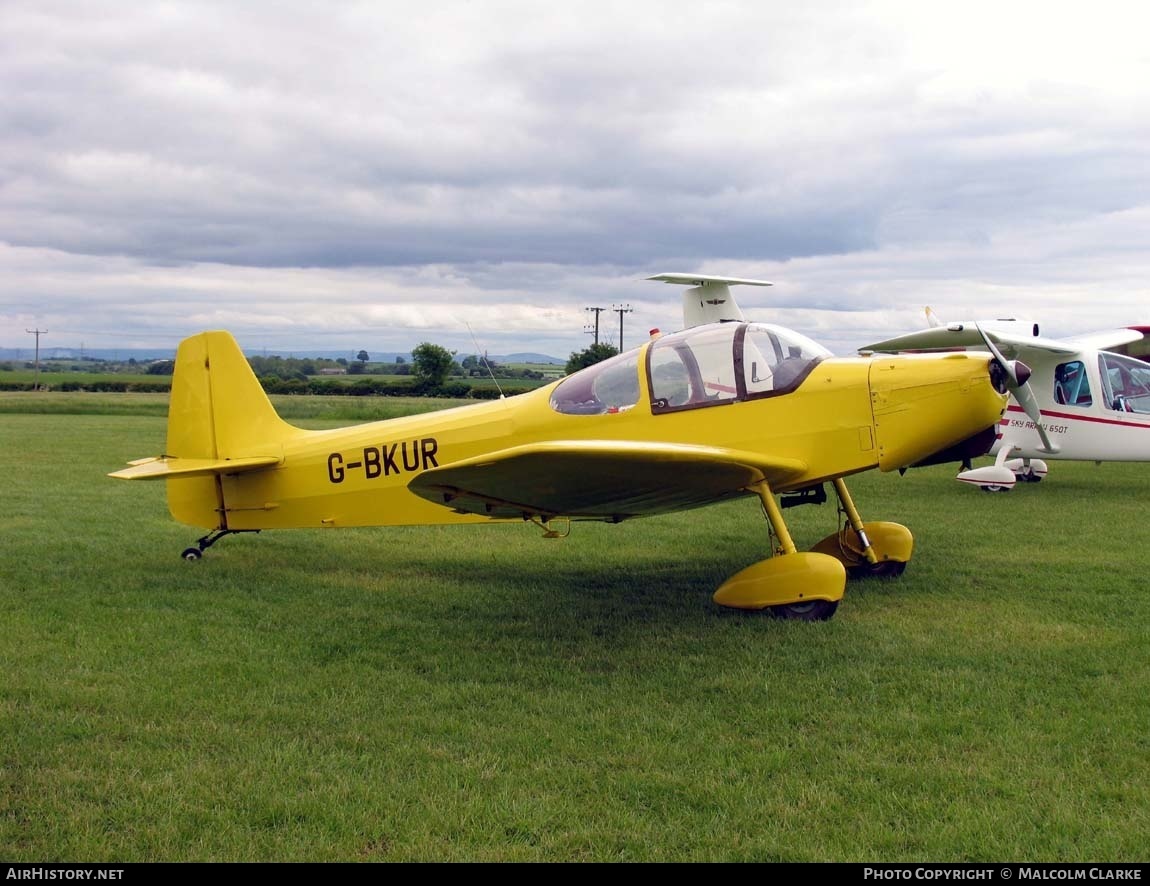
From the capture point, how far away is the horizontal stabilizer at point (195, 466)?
764 centimetres

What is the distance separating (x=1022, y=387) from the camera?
11.4 metres

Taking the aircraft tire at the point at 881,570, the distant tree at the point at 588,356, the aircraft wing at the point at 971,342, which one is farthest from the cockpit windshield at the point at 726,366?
the distant tree at the point at 588,356

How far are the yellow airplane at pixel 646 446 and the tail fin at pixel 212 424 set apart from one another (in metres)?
0.02

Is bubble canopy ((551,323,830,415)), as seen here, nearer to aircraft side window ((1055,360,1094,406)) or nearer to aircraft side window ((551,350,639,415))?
aircraft side window ((551,350,639,415))

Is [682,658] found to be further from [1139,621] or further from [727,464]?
[1139,621]

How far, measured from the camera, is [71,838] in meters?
3.31

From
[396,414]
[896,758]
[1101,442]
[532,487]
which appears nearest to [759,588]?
[532,487]

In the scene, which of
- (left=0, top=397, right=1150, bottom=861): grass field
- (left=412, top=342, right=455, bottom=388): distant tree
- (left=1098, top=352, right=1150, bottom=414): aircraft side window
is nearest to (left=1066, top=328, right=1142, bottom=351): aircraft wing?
(left=1098, top=352, right=1150, bottom=414): aircraft side window

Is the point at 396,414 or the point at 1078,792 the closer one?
the point at 1078,792

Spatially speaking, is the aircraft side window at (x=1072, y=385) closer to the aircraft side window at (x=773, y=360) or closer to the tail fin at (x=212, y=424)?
the aircraft side window at (x=773, y=360)

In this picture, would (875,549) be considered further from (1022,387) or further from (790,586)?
(1022,387)

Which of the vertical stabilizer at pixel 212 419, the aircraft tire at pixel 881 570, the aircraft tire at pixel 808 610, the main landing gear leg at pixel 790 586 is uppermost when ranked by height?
the vertical stabilizer at pixel 212 419

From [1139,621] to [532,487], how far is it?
13.6 feet

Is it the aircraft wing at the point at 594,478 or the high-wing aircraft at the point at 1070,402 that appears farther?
the high-wing aircraft at the point at 1070,402
